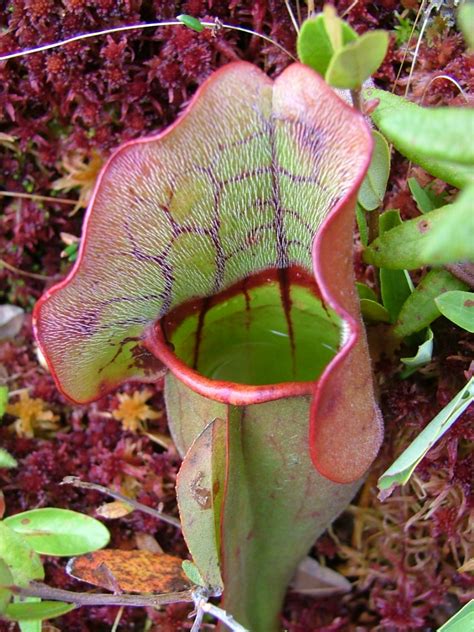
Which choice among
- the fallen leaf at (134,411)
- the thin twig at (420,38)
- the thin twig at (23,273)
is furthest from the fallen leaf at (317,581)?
the thin twig at (420,38)

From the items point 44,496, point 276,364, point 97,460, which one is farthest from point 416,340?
point 44,496

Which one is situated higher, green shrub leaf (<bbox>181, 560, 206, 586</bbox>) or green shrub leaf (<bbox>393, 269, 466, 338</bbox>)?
green shrub leaf (<bbox>393, 269, 466, 338</bbox>)

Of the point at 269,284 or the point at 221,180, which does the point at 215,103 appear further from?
the point at 269,284

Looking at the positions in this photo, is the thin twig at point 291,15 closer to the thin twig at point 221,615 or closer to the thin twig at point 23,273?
the thin twig at point 23,273

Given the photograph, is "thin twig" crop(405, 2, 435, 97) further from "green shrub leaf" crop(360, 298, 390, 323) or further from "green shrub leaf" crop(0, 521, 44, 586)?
A: "green shrub leaf" crop(0, 521, 44, 586)

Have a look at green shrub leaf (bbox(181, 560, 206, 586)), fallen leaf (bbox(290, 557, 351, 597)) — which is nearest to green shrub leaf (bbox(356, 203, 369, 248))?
green shrub leaf (bbox(181, 560, 206, 586))

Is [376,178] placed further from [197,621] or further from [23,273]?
[23,273]
